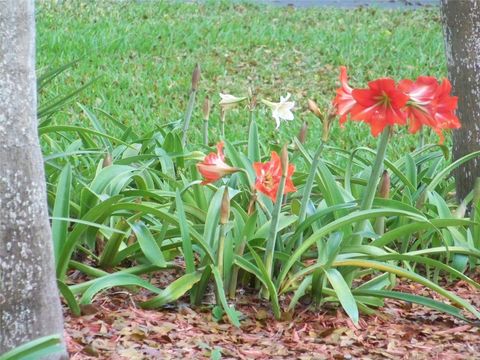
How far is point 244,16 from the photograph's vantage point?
10930 mm

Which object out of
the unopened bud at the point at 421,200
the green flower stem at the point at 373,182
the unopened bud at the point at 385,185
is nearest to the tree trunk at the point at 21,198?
the green flower stem at the point at 373,182

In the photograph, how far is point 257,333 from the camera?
314 cm

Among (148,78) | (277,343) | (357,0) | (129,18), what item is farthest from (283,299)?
(357,0)

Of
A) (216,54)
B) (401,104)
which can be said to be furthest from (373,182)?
(216,54)

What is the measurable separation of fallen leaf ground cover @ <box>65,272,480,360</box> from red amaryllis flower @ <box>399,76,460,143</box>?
2.33 ft

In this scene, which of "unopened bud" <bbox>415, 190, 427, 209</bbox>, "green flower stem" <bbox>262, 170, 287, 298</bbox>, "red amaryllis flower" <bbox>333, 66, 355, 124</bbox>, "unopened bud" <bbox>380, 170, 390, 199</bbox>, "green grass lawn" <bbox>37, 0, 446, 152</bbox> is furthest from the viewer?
"green grass lawn" <bbox>37, 0, 446, 152</bbox>

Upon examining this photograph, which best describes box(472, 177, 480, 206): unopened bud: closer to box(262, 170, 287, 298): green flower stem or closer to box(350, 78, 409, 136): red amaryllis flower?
box(262, 170, 287, 298): green flower stem

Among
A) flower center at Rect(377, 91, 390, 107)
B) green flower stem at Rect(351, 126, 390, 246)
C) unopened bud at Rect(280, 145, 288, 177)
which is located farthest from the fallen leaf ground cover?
flower center at Rect(377, 91, 390, 107)

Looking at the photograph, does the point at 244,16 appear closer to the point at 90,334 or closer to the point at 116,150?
the point at 116,150

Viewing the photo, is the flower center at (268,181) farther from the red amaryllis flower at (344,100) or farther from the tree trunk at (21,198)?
the tree trunk at (21,198)

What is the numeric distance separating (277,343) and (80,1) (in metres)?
8.60

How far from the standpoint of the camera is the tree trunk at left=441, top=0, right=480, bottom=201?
4.24 metres

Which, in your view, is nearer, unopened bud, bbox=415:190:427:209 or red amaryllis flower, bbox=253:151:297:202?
red amaryllis flower, bbox=253:151:297:202

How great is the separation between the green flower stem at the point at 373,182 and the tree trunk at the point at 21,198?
1116 millimetres
